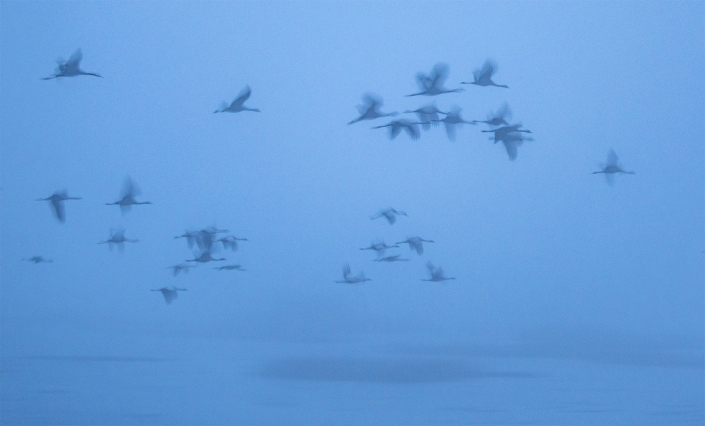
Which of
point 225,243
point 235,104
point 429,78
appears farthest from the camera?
point 225,243

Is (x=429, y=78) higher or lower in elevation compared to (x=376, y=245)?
higher

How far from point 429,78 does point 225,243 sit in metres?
2.14

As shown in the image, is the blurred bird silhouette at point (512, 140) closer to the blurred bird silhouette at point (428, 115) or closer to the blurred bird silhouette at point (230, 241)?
the blurred bird silhouette at point (428, 115)

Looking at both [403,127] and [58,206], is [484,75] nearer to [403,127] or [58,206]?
[403,127]

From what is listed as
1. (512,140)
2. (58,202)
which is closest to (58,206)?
(58,202)

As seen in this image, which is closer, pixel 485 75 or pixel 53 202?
pixel 485 75

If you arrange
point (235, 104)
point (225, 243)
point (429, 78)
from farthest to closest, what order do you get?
point (225, 243)
point (235, 104)
point (429, 78)

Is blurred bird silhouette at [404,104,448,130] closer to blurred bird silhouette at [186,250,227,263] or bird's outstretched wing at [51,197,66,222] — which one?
blurred bird silhouette at [186,250,227,263]

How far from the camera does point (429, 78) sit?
5.27 m

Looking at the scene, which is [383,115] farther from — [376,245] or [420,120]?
[376,245]

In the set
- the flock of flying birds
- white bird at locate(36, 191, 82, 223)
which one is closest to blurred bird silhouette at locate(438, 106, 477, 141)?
the flock of flying birds

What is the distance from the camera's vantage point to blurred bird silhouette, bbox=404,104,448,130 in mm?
5488

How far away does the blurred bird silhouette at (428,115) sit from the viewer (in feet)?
18.0

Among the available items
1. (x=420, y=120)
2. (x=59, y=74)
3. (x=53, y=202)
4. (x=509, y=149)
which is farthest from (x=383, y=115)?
(x=53, y=202)
